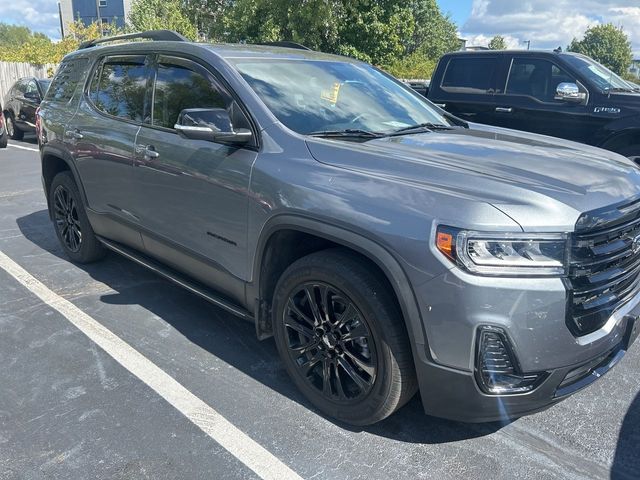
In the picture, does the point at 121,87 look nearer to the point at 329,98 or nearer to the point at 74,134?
the point at 74,134

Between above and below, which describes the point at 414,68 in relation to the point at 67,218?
above

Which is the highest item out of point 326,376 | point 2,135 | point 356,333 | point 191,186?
point 191,186

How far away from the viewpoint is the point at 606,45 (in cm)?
8131

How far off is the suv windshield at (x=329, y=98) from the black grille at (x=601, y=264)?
4.50 ft

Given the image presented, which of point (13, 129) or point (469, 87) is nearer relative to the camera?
point (469, 87)

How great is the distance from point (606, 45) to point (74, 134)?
9206cm

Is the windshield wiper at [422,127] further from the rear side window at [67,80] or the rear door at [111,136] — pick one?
the rear side window at [67,80]

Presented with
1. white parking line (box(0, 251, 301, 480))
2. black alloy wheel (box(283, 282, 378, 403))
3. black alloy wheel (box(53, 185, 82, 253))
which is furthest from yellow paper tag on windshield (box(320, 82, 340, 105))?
black alloy wheel (box(53, 185, 82, 253))

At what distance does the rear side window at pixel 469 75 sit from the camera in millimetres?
7739

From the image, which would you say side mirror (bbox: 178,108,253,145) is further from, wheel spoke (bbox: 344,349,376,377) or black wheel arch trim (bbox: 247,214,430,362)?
wheel spoke (bbox: 344,349,376,377)

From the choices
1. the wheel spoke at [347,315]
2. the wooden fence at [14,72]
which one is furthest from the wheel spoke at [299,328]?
the wooden fence at [14,72]

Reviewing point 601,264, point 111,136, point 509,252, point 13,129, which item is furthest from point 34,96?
point 601,264

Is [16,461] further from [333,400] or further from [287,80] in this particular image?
[287,80]

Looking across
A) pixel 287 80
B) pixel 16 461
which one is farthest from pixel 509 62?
pixel 16 461
